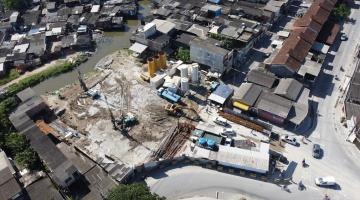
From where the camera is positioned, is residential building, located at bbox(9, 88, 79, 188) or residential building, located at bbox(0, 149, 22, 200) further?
residential building, located at bbox(9, 88, 79, 188)

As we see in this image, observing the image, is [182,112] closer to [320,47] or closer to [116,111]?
[116,111]

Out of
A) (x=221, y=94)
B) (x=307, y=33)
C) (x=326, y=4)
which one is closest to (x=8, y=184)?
(x=221, y=94)

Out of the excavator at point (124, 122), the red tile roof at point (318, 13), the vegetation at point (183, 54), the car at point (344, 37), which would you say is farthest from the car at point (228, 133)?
the car at point (344, 37)

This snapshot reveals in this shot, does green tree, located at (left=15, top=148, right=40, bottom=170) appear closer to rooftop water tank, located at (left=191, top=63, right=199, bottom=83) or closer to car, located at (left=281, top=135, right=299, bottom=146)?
rooftop water tank, located at (left=191, top=63, right=199, bottom=83)

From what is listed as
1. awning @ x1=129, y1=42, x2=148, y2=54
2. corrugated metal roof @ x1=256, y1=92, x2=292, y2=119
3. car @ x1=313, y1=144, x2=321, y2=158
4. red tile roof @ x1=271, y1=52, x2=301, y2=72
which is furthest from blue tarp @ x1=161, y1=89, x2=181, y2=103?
car @ x1=313, y1=144, x2=321, y2=158

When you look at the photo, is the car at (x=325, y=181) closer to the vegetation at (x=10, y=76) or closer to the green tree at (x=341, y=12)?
the green tree at (x=341, y=12)

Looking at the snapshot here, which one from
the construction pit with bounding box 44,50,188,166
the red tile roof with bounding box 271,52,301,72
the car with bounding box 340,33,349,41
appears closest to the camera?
the construction pit with bounding box 44,50,188,166

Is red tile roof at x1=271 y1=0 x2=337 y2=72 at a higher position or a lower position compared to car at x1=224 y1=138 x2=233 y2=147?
higher
